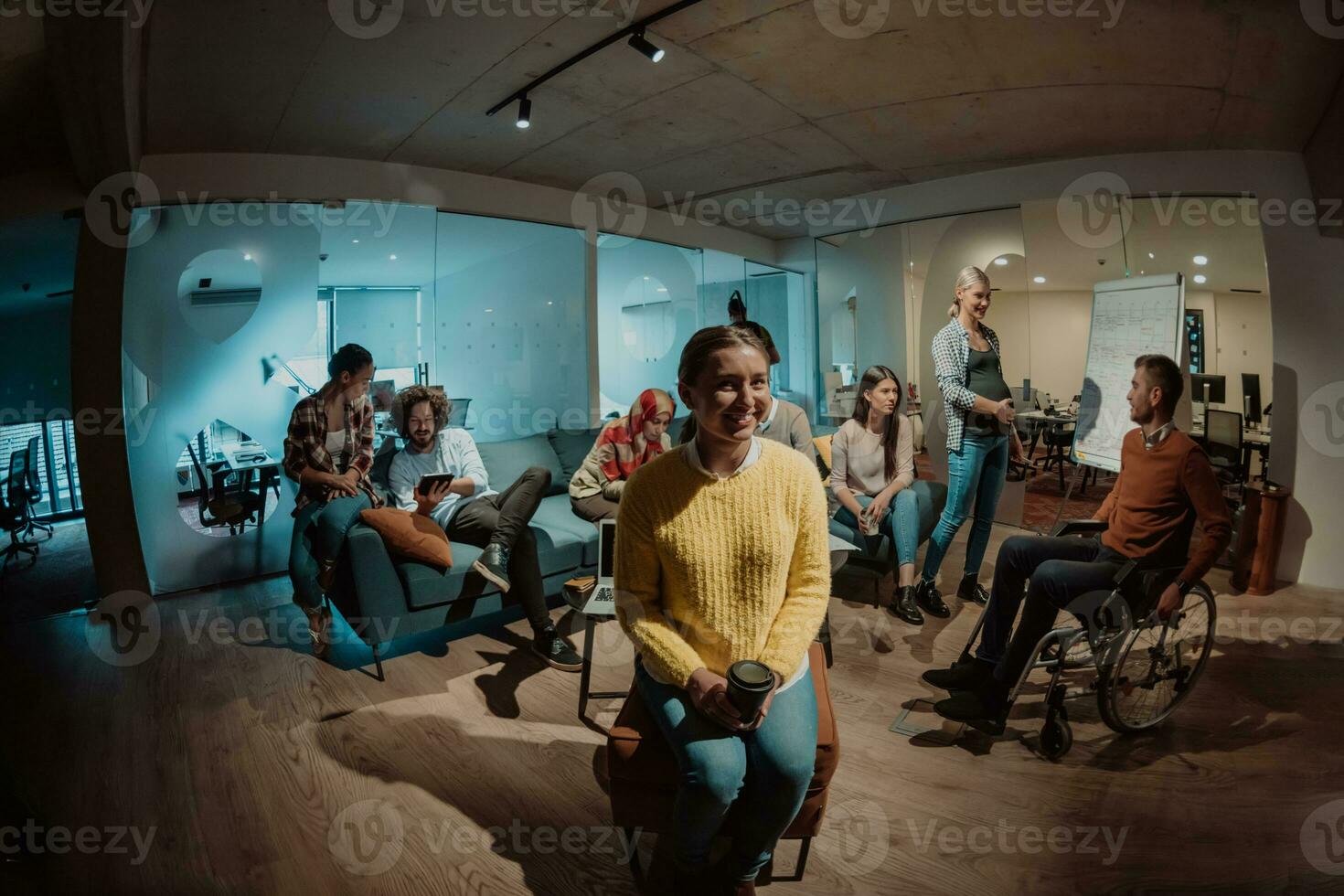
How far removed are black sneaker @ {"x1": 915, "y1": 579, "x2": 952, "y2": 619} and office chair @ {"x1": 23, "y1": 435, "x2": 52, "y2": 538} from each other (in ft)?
16.1

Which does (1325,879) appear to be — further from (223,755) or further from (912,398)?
(912,398)

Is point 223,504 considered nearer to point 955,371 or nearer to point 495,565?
point 495,565

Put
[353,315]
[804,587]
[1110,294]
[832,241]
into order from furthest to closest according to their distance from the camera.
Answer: [832,241]
[353,315]
[1110,294]
[804,587]

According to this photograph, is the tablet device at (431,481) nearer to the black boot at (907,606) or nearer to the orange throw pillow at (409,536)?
the orange throw pillow at (409,536)

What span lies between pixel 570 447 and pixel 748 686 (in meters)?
3.15

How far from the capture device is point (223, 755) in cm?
224

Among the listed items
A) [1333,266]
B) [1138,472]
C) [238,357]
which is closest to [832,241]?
[1333,266]

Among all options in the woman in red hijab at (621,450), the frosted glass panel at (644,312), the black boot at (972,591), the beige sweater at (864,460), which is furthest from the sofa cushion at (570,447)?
the black boot at (972,591)

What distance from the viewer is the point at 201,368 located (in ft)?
12.5

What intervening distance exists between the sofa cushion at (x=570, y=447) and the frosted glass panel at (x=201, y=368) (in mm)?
1753

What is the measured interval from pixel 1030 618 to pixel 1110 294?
9.16 feet

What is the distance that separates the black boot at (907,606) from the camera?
329 cm

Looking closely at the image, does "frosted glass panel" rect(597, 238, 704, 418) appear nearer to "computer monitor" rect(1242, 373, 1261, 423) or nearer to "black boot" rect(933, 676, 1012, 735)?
"computer monitor" rect(1242, 373, 1261, 423)

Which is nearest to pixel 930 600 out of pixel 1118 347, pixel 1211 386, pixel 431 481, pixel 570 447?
pixel 1118 347
